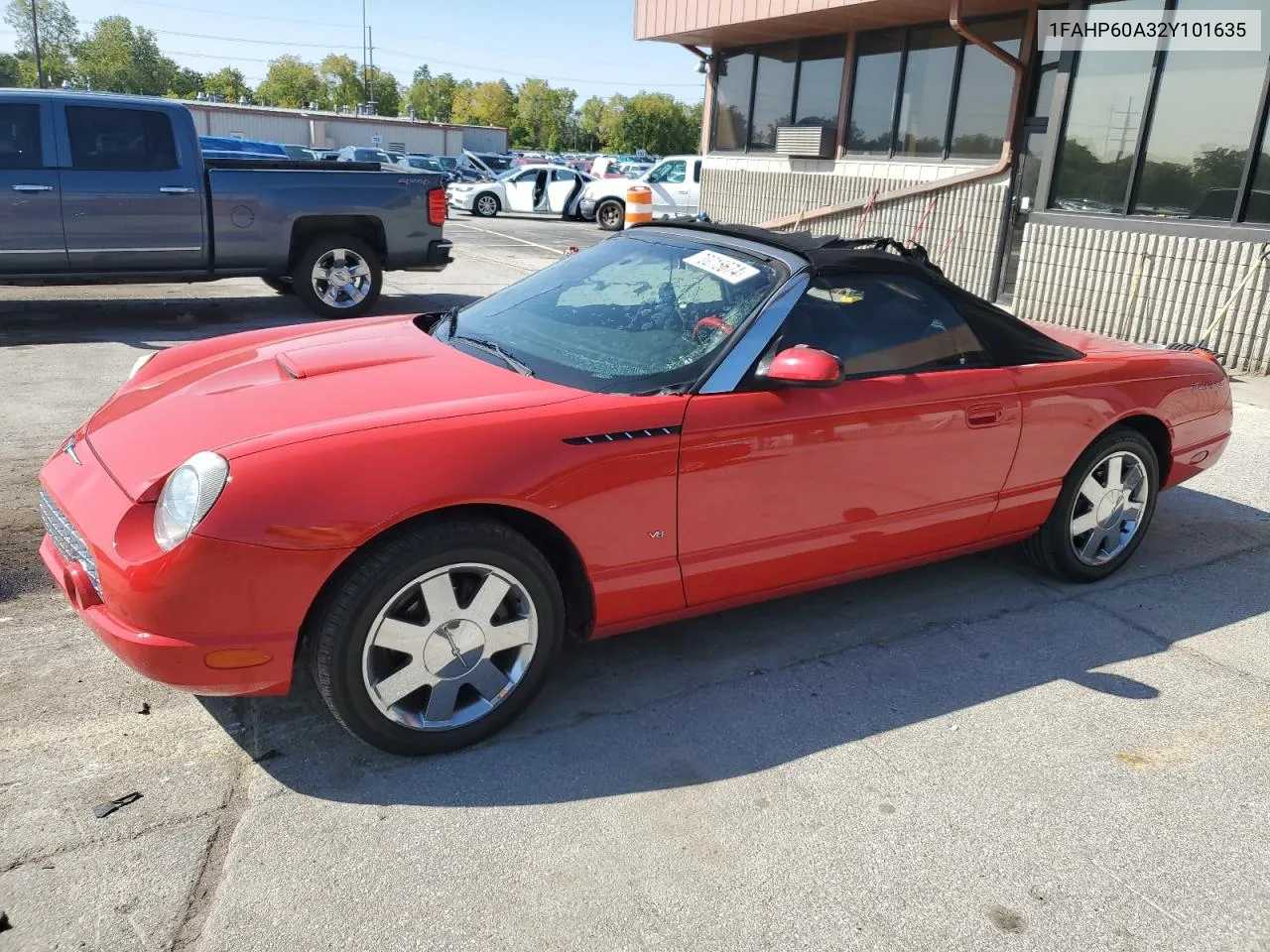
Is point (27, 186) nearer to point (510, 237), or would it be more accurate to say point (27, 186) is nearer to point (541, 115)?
point (510, 237)

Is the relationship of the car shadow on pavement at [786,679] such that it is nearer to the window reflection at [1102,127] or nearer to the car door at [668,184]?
the window reflection at [1102,127]

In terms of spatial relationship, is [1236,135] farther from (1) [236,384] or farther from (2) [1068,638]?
(1) [236,384]

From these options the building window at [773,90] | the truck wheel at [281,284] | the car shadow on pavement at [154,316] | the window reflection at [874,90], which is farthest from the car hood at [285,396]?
the building window at [773,90]

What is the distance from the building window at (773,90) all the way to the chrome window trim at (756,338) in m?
12.1

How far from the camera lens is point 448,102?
111625 mm

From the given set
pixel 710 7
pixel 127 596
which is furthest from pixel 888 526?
pixel 710 7

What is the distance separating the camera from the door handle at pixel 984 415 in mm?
3730

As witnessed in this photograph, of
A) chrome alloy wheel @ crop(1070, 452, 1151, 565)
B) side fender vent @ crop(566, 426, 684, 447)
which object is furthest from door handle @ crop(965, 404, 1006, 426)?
side fender vent @ crop(566, 426, 684, 447)

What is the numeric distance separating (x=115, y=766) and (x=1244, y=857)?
317cm

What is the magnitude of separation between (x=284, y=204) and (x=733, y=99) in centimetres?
958

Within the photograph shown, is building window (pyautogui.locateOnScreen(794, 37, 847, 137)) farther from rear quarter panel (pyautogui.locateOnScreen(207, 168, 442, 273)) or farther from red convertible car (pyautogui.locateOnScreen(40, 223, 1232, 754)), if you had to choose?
red convertible car (pyautogui.locateOnScreen(40, 223, 1232, 754))

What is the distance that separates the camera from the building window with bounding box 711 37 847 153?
14.5 m

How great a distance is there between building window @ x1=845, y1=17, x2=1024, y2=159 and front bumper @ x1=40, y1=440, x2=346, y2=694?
11.6 metres

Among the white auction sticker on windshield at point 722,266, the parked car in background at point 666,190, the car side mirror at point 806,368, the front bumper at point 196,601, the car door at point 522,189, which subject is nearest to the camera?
the front bumper at point 196,601
